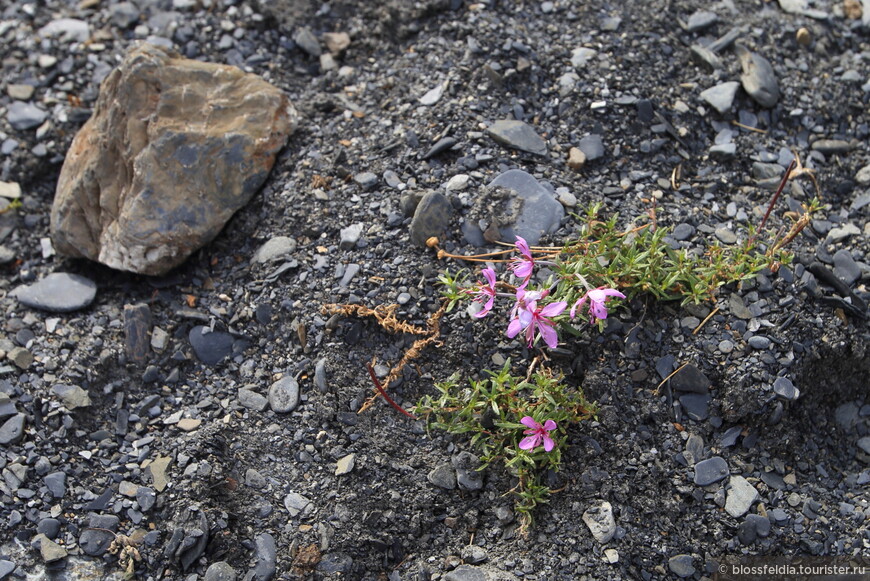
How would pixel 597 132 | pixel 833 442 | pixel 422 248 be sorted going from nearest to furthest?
1. pixel 833 442
2. pixel 422 248
3. pixel 597 132

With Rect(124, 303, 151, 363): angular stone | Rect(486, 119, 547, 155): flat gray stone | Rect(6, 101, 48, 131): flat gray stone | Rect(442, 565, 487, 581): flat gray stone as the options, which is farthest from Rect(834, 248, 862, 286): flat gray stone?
Rect(6, 101, 48, 131): flat gray stone

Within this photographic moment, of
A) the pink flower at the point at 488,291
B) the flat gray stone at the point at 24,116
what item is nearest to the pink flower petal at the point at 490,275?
the pink flower at the point at 488,291

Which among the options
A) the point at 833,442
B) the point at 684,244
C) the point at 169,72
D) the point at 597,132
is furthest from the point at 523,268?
the point at 169,72

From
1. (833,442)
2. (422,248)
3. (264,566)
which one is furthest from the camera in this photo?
(422,248)

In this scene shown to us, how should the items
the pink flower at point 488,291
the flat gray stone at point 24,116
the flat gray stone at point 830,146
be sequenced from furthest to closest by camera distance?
the flat gray stone at point 24,116 → the flat gray stone at point 830,146 → the pink flower at point 488,291

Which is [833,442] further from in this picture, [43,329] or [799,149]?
[43,329]

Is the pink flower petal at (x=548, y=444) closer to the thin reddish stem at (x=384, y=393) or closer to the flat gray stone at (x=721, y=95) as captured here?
the thin reddish stem at (x=384, y=393)
